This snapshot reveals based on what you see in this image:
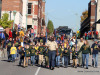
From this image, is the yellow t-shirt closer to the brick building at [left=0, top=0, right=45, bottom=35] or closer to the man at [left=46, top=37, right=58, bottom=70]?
the man at [left=46, top=37, right=58, bottom=70]

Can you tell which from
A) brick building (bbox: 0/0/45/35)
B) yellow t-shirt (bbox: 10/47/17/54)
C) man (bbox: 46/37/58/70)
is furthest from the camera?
brick building (bbox: 0/0/45/35)

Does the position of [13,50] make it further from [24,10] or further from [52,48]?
[24,10]

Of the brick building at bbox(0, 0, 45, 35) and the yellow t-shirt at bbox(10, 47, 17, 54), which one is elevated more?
the brick building at bbox(0, 0, 45, 35)

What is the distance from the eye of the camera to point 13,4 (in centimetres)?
5972

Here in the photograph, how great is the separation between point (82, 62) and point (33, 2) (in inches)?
2058

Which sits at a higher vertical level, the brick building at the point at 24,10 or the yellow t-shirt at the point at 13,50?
the brick building at the point at 24,10

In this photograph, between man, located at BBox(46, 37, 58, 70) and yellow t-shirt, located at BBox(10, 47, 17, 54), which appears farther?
yellow t-shirt, located at BBox(10, 47, 17, 54)

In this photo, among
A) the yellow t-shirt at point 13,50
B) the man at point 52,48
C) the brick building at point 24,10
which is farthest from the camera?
the brick building at point 24,10

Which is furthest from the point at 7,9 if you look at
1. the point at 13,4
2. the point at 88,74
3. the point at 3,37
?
the point at 88,74

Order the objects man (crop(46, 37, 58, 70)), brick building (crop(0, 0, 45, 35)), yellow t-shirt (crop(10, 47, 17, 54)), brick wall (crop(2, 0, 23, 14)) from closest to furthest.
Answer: man (crop(46, 37, 58, 70)), yellow t-shirt (crop(10, 47, 17, 54)), brick building (crop(0, 0, 45, 35)), brick wall (crop(2, 0, 23, 14))

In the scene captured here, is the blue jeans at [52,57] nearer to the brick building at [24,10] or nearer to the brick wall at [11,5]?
the brick building at [24,10]


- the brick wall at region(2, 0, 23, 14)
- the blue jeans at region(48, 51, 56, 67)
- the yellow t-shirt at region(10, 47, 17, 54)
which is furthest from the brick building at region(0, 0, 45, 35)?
the blue jeans at region(48, 51, 56, 67)

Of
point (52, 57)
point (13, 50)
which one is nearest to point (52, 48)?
point (52, 57)

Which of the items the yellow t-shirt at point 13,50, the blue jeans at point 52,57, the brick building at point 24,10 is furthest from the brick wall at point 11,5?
the blue jeans at point 52,57
